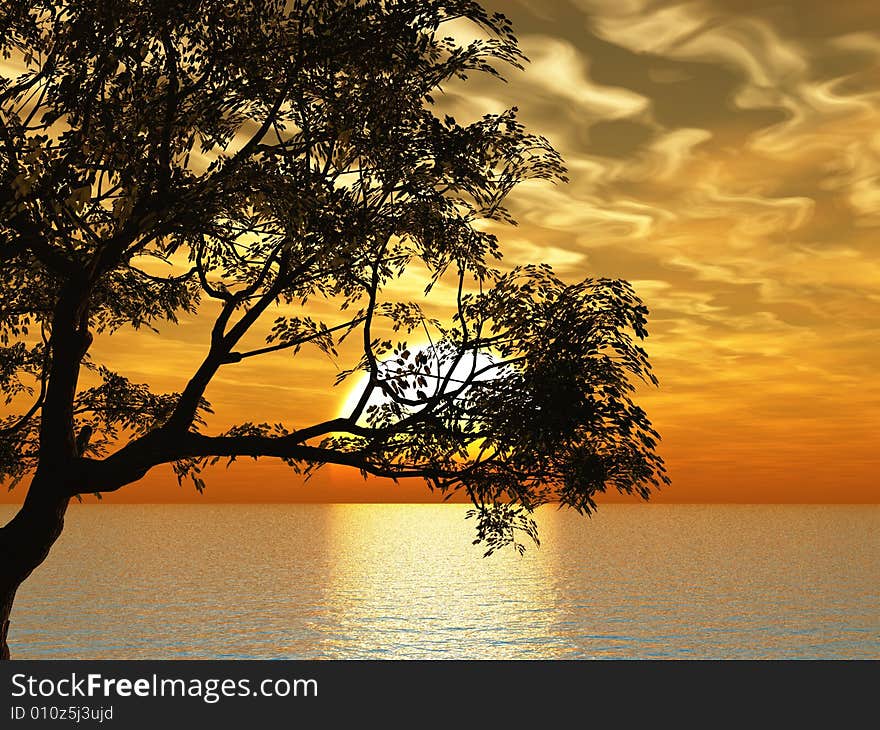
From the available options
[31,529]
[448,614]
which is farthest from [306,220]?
[448,614]

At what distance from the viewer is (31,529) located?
18.7 metres

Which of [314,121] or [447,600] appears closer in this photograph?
[314,121]

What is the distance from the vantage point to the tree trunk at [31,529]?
61.4 ft

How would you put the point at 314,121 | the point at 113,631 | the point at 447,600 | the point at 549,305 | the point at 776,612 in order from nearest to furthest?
the point at 314,121, the point at 549,305, the point at 113,631, the point at 776,612, the point at 447,600

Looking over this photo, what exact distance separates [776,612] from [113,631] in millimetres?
74681

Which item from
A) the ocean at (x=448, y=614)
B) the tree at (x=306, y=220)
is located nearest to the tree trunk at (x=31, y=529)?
the tree at (x=306, y=220)

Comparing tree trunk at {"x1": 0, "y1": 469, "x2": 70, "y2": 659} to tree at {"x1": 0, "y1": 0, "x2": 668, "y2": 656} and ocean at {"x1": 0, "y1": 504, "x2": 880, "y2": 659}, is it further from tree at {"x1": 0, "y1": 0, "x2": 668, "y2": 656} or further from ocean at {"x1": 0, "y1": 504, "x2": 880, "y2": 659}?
ocean at {"x1": 0, "y1": 504, "x2": 880, "y2": 659}

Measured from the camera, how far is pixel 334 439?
19281mm

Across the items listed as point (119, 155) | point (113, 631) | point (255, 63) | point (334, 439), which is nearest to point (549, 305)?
point (334, 439)

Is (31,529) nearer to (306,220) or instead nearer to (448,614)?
(306,220)

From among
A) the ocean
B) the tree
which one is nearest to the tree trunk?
the tree

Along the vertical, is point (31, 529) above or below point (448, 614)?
above
